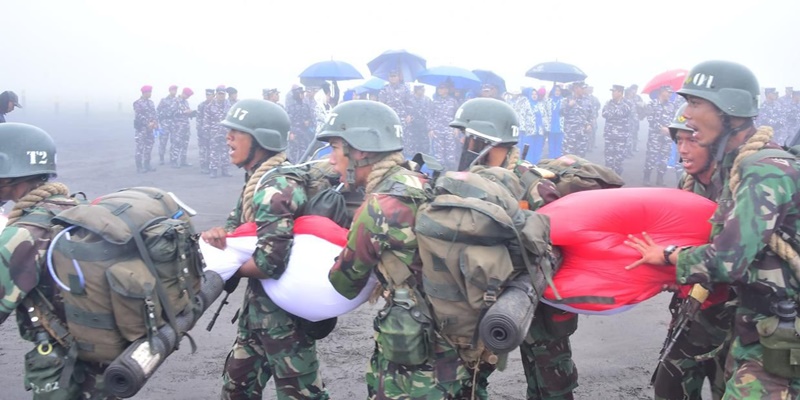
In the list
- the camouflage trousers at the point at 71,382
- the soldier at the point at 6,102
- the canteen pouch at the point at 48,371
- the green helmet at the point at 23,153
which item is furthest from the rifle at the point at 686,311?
the soldier at the point at 6,102

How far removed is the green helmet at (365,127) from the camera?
3.60m

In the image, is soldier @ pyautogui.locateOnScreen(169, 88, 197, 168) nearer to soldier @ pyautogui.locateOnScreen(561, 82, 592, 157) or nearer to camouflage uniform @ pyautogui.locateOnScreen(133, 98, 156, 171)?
camouflage uniform @ pyautogui.locateOnScreen(133, 98, 156, 171)

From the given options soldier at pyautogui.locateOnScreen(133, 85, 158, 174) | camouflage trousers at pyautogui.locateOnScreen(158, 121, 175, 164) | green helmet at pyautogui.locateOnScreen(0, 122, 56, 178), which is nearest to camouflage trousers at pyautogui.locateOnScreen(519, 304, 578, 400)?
green helmet at pyautogui.locateOnScreen(0, 122, 56, 178)

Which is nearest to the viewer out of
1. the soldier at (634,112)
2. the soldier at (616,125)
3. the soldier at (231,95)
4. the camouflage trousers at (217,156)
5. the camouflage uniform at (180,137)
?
the soldier at (616,125)

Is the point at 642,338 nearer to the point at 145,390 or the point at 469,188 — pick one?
the point at 469,188

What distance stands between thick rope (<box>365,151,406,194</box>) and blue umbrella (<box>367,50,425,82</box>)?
47.7 ft

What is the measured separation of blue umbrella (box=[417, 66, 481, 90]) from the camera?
1678cm

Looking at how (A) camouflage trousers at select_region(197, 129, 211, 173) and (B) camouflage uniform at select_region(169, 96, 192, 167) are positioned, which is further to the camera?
(B) camouflage uniform at select_region(169, 96, 192, 167)

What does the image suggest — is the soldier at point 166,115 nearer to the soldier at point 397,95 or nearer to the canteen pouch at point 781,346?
the soldier at point 397,95

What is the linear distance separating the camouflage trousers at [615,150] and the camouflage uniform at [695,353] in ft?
42.1

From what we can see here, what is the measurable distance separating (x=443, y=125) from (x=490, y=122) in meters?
12.1

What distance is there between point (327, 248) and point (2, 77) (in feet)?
149

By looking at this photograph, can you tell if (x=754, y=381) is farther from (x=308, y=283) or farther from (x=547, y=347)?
(x=308, y=283)

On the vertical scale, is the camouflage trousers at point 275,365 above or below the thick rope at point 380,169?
below
